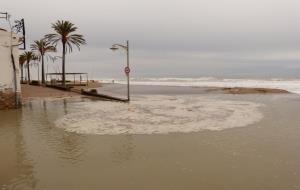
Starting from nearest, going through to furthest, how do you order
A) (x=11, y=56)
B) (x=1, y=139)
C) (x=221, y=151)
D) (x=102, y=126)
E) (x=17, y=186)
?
(x=17, y=186), (x=221, y=151), (x=1, y=139), (x=102, y=126), (x=11, y=56)

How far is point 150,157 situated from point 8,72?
14834mm

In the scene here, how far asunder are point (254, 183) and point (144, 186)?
7.56ft

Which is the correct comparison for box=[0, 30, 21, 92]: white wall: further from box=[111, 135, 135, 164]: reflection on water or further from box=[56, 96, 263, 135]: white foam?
box=[111, 135, 135, 164]: reflection on water

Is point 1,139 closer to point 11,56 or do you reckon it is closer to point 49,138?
point 49,138

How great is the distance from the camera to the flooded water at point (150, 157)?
312 inches

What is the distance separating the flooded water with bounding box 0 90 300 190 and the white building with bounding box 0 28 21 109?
620cm

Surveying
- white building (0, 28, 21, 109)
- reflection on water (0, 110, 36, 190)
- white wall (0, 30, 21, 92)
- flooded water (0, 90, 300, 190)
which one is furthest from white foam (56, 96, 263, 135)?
white wall (0, 30, 21, 92)

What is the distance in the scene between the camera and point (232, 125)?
16.1 m

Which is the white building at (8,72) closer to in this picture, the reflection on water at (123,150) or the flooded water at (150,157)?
the flooded water at (150,157)

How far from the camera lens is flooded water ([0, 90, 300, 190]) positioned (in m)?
7.93

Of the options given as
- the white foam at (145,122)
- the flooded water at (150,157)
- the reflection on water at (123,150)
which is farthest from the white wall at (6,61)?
the reflection on water at (123,150)

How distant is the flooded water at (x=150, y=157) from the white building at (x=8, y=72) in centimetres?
620

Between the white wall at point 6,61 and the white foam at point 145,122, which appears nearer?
the white foam at point 145,122

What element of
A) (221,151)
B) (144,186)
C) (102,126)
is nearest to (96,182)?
(144,186)
